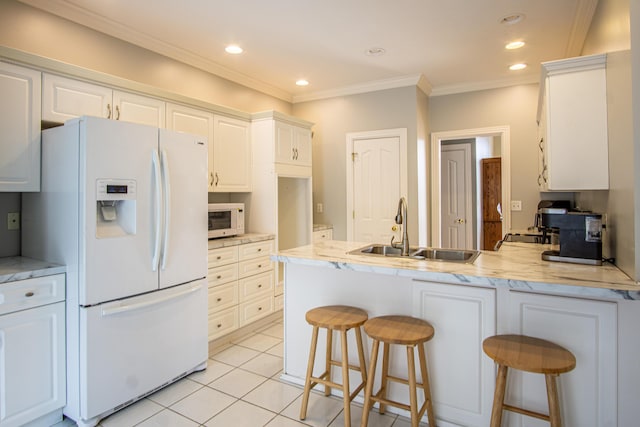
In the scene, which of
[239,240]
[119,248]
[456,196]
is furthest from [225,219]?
[456,196]

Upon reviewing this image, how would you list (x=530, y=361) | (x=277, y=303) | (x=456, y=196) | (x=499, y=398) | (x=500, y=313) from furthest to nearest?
(x=456, y=196) → (x=277, y=303) → (x=500, y=313) → (x=499, y=398) → (x=530, y=361)

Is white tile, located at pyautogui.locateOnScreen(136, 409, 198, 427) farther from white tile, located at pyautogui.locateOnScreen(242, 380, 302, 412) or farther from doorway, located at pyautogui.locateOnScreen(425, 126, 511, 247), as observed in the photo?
doorway, located at pyautogui.locateOnScreen(425, 126, 511, 247)

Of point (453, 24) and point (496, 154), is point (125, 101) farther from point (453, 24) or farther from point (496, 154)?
point (496, 154)

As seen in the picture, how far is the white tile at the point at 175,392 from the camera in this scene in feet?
7.81

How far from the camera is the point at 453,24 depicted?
9.66 ft

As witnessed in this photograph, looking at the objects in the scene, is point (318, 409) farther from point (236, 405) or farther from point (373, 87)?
point (373, 87)

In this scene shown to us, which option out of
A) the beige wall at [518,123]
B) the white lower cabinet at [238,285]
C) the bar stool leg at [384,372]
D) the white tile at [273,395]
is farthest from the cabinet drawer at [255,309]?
the beige wall at [518,123]

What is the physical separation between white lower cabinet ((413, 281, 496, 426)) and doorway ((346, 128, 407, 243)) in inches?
91.0

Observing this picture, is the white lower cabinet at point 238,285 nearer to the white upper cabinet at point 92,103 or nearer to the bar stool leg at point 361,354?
the white upper cabinet at point 92,103

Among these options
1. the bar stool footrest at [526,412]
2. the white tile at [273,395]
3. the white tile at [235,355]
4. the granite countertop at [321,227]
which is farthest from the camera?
the granite countertop at [321,227]

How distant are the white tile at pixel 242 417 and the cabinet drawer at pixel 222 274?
1102mm

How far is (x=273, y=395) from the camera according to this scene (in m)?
2.42

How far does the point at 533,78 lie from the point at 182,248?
410 centimetres

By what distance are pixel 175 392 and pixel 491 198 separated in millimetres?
5526
